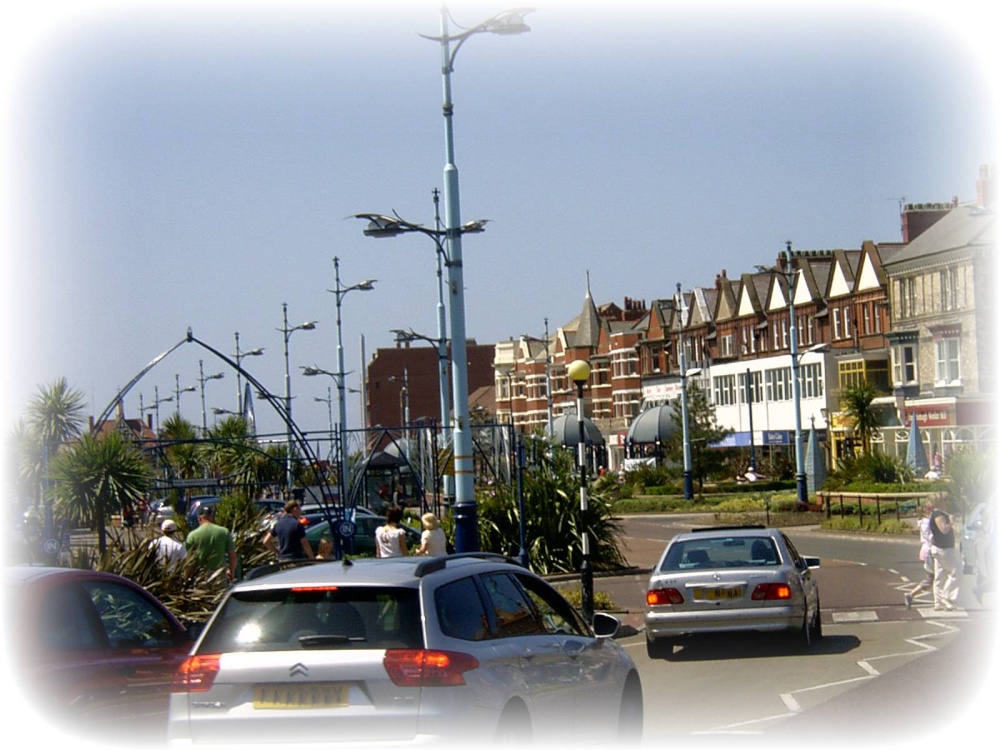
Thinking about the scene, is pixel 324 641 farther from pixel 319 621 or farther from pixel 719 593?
pixel 719 593

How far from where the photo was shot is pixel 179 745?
21.2 feet

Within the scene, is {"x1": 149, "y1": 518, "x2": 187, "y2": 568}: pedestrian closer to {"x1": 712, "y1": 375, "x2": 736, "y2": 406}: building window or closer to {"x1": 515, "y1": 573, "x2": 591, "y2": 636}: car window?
{"x1": 515, "y1": 573, "x2": 591, "y2": 636}: car window

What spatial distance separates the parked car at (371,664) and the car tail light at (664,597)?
24.1ft

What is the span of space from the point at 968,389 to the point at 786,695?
173 feet

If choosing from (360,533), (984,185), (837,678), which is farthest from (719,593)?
(984,185)

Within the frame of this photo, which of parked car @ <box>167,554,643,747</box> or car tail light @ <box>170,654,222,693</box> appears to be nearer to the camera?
parked car @ <box>167,554,643,747</box>

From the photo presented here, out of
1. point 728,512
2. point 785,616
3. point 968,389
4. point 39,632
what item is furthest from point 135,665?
point 968,389

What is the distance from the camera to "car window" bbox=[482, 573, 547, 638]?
23.8 ft

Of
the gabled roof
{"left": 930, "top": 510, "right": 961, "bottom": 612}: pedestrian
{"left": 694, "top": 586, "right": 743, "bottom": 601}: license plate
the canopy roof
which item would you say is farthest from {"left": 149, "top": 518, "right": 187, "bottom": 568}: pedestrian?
the canopy roof

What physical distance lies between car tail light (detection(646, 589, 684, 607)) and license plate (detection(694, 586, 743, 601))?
19 cm

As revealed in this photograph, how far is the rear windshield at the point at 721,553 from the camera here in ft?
49.4

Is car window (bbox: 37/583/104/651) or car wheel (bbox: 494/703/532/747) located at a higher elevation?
car window (bbox: 37/583/104/651)

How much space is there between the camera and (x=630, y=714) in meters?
8.60

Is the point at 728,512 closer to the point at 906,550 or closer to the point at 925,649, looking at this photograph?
the point at 906,550
